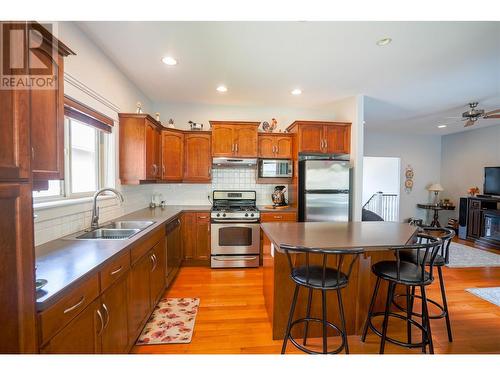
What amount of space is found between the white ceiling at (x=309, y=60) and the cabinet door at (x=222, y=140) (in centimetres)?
54

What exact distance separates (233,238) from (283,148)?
1.74 m

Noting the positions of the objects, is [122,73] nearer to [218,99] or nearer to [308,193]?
[218,99]

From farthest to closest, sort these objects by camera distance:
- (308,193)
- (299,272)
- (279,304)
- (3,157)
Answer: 1. (308,193)
2. (279,304)
3. (299,272)
4. (3,157)

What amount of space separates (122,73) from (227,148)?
173 cm

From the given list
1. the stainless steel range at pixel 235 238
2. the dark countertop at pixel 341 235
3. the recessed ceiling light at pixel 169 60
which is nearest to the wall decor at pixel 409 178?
the dark countertop at pixel 341 235

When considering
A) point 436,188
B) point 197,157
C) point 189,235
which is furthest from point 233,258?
point 436,188

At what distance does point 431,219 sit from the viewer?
667 centimetres

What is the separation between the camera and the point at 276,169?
13.0 feet

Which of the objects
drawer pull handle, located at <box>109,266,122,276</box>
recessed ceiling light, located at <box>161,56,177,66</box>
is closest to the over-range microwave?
recessed ceiling light, located at <box>161,56,177,66</box>

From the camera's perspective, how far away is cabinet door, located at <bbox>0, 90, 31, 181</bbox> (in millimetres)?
788

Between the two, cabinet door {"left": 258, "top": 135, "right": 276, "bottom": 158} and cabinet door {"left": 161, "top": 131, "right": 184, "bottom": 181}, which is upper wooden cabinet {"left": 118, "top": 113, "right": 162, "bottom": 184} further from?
cabinet door {"left": 258, "top": 135, "right": 276, "bottom": 158}

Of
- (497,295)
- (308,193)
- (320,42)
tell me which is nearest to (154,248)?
(308,193)

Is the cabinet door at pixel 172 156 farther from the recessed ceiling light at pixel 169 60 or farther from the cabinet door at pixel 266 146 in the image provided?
the cabinet door at pixel 266 146

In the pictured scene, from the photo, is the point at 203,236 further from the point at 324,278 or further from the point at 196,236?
the point at 324,278
